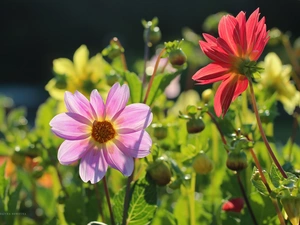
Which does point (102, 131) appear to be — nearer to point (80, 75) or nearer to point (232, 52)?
point (232, 52)

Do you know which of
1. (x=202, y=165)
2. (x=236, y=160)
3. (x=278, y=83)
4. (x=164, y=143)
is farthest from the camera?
(x=278, y=83)

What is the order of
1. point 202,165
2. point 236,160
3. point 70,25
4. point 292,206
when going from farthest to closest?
point 70,25
point 202,165
point 236,160
point 292,206

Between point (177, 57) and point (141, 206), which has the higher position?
point (177, 57)

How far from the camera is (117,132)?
2.19ft

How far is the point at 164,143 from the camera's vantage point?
90 cm

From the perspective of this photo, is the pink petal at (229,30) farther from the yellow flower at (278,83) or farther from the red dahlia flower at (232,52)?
the yellow flower at (278,83)

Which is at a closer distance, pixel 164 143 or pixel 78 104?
pixel 78 104

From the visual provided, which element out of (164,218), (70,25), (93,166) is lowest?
(164,218)

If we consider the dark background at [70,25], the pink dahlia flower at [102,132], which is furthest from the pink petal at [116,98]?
the dark background at [70,25]

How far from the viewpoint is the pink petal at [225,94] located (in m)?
0.64

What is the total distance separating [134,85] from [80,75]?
320mm

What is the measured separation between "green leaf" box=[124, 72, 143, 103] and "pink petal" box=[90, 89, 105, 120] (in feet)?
0.55

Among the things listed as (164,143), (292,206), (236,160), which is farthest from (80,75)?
(292,206)

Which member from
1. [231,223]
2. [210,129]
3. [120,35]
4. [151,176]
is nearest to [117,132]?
[151,176]
